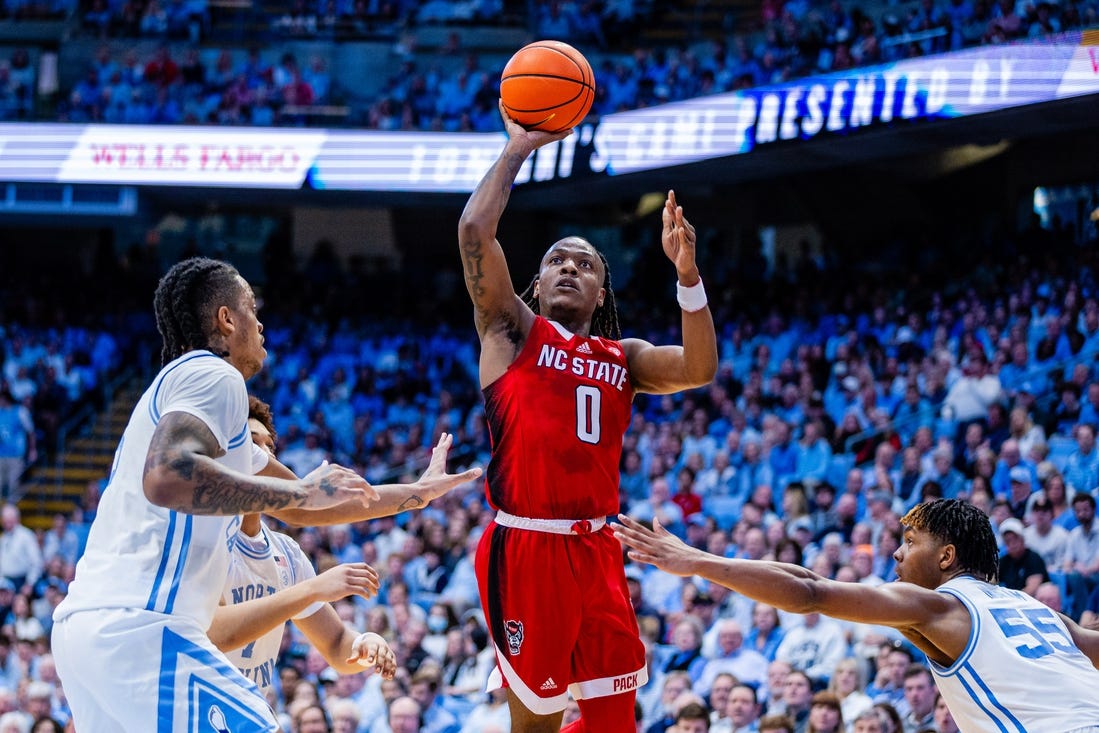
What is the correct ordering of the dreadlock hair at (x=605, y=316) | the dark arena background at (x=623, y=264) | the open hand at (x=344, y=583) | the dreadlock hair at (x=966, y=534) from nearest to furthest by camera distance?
the open hand at (x=344, y=583) → the dreadlock hair at (x=966, y=534) → the dreadlock hair at (x=605, y=316) → the dark arena background at (x=623, y=264)

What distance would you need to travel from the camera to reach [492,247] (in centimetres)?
488

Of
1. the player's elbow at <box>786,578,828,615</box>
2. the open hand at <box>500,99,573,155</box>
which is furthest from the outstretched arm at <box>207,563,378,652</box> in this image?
the open hand at <box>500,99,573,155</box>

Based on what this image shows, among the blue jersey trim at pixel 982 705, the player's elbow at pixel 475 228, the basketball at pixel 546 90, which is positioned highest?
the basketball at pixel 546 90

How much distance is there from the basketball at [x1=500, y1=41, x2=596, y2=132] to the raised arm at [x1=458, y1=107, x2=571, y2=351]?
0.13 metres

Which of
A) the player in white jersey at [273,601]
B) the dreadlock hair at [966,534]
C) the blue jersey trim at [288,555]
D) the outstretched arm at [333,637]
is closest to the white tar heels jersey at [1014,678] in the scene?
the dreadlock hair at [966,534]

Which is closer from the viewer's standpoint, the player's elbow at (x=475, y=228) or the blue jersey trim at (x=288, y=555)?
the player's elbow at (x=475, y=228)

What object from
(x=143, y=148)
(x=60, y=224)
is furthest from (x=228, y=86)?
(x=60, y=224)

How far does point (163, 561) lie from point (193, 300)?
87 centimetres

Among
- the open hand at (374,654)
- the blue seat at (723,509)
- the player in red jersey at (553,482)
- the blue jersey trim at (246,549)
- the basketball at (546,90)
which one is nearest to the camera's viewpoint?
the open hand at (374,654)

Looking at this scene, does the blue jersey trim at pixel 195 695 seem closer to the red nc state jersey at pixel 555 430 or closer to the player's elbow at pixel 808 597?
the red nc state jersey at pixel 555 430

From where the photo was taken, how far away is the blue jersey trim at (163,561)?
→ 3.85m

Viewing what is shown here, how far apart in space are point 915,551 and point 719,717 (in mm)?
4360

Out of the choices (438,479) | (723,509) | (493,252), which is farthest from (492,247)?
(723,509)

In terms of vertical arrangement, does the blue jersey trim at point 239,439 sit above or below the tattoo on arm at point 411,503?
above
